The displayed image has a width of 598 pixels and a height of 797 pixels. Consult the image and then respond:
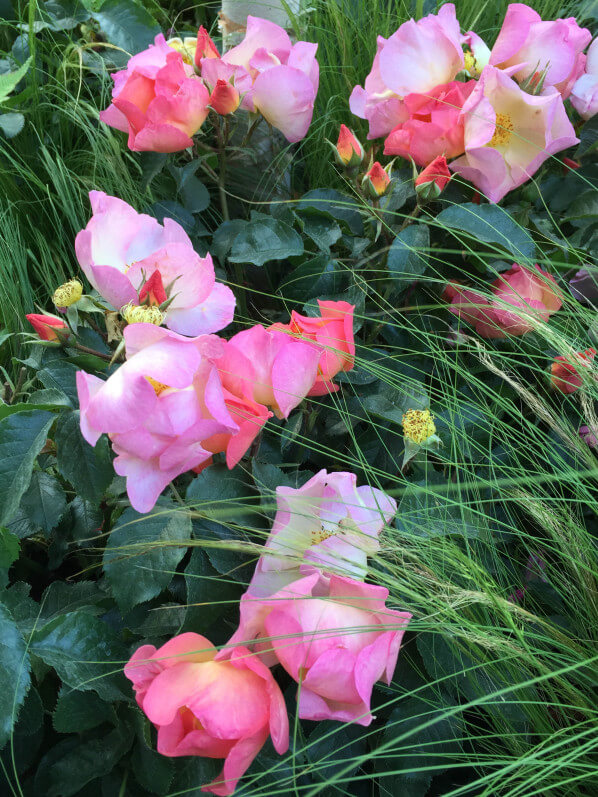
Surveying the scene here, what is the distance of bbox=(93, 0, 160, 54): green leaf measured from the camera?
121cm

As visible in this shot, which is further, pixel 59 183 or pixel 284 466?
pixel 59 183

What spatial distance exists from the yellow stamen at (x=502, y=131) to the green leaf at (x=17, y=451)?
1.78ft

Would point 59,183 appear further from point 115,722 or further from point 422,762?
point 422,762

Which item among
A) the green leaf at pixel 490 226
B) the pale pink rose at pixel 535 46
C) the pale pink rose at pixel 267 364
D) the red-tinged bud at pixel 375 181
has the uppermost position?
the pale pink rose at pixel 535 46

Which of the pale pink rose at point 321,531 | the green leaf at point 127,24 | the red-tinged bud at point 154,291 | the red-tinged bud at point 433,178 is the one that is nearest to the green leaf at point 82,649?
the pale pink rose at point 321,531

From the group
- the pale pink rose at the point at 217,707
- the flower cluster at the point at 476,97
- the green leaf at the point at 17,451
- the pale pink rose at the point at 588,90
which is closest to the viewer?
the pale pink rose at the point at 217,707

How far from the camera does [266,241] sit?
0.76 metres

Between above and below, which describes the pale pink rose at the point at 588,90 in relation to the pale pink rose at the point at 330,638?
above

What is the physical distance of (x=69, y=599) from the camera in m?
0.63

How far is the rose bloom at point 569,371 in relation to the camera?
62cm

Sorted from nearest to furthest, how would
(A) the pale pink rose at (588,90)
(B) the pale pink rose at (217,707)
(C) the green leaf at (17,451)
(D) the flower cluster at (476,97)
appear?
1. (B) the pale pink rose at (217,707)
2. (C) the green leaf at (17,451)
3. (D) the flower cluster at (476,97)
4. (A) the pale pink rose at (588,90)

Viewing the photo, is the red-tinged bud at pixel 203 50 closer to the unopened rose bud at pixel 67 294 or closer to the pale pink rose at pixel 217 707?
the unopened rose bud at pixel 67 294

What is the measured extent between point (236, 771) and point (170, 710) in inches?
2.0

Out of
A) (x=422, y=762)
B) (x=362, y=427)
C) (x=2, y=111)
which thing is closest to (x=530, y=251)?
(x=362, y=427)
